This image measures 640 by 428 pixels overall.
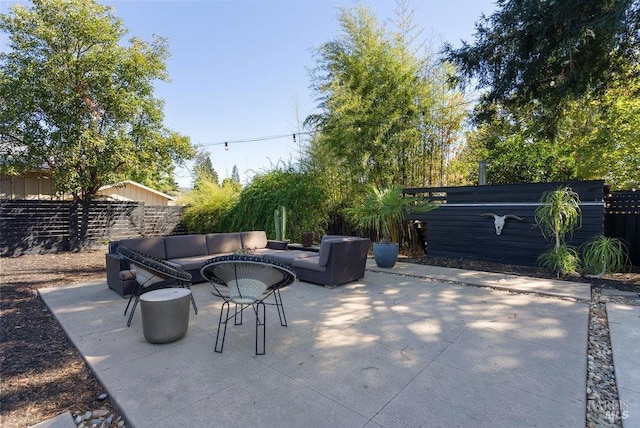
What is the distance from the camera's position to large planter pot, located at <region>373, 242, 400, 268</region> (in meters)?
5.54

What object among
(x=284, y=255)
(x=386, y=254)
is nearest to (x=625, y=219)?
(x=386, y=254)

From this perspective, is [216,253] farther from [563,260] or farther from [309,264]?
[563,260]

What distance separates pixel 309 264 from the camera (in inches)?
176

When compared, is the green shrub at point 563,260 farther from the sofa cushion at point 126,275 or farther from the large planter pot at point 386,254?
the sofa cushion at point 126,275

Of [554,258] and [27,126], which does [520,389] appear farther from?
[27,126]

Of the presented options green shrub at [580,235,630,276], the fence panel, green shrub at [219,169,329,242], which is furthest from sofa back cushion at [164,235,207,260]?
green shrub at [580,235,630,276]

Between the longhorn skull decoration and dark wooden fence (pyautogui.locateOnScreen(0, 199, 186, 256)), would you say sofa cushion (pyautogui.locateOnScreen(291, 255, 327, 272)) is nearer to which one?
the longhorn skull decoration

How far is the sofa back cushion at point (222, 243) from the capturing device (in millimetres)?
5215

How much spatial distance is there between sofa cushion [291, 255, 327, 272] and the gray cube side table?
205 cm

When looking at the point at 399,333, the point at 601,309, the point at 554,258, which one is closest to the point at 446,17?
the point at 554,258

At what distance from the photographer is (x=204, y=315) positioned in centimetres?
327

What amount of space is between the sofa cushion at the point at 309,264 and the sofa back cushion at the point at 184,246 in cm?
156

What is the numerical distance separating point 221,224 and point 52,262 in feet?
12.3

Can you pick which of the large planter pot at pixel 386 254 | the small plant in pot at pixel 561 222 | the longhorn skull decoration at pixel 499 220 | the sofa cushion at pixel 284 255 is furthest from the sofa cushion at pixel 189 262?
the small plant in pot at pixel 561 222
